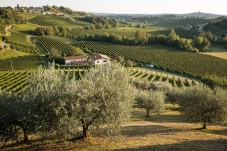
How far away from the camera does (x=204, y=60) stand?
12025 centimetres

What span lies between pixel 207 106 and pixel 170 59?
8806 centimetres

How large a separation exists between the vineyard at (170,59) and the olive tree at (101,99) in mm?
76604

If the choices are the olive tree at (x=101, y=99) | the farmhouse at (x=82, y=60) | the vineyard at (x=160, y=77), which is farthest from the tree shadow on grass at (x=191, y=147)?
→ the farmhouse at (x=82, y=60)

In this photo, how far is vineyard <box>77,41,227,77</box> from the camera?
104 m

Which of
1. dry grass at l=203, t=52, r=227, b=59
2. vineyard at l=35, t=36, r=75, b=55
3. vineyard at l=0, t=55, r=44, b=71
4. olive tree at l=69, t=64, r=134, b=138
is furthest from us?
dry grass at l=203, t=52, r=227, b=59

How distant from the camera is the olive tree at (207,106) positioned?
3622 cm

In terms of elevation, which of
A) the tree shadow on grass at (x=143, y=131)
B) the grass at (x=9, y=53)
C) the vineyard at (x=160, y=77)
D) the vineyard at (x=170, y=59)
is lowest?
the vineyard at (x=160, y=77)

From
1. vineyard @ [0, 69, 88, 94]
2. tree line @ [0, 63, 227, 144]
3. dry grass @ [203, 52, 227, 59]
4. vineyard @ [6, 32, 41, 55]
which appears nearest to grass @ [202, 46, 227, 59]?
dry grass @ [203, 52, 227, 59]

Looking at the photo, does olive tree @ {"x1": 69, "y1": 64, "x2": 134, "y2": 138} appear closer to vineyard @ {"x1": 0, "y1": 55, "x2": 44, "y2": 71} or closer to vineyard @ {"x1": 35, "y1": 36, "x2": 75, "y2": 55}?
vineyard @ {"x1": 0, "y1": 55, "x2": 44, "y2": 71}

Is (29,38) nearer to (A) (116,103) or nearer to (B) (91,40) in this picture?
(B) (91,40)

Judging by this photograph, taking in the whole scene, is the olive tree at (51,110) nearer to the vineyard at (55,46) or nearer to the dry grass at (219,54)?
the vineyard at (55,46)

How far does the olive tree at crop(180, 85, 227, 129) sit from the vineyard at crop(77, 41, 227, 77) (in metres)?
61.9

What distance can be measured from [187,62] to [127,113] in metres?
96.3

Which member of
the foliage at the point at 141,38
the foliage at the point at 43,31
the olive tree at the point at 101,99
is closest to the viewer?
the olive tree at the point at 101,99
